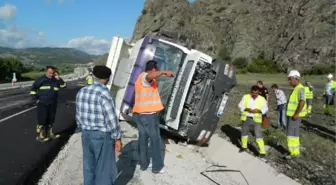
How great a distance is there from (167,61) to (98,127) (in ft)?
13.5

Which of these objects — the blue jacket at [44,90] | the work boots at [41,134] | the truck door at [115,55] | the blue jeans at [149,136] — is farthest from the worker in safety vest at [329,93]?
the work boots at [41,134]

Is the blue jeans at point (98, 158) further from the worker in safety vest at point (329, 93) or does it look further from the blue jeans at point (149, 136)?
the worker in safety vest at point (329, 93)

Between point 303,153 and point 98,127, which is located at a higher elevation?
point 98,127

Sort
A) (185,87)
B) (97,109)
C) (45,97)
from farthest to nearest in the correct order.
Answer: (45,97) → (185,87) → (97,109)

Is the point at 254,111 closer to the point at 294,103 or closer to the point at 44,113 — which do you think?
the point at 294,103

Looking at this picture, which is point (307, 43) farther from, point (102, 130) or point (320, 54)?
point (102, 130)

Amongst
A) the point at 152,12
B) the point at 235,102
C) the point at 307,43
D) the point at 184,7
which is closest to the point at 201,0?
the point at 184,7

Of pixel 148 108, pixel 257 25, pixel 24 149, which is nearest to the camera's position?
pixel 148 108

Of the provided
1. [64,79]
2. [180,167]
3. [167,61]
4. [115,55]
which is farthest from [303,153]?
[64,79]

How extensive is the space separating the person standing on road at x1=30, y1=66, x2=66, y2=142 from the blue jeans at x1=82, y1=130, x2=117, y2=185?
406 centimetres

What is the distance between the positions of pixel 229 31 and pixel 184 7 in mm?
18100

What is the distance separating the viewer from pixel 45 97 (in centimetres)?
761

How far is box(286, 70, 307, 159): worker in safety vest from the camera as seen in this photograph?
6539mm

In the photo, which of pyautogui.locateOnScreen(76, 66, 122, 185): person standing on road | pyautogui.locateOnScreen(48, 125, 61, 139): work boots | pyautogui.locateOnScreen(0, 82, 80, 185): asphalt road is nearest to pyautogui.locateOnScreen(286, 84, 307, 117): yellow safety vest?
pyautogui.locateOnScreen(76, 66, 122, 185): person standing on road
